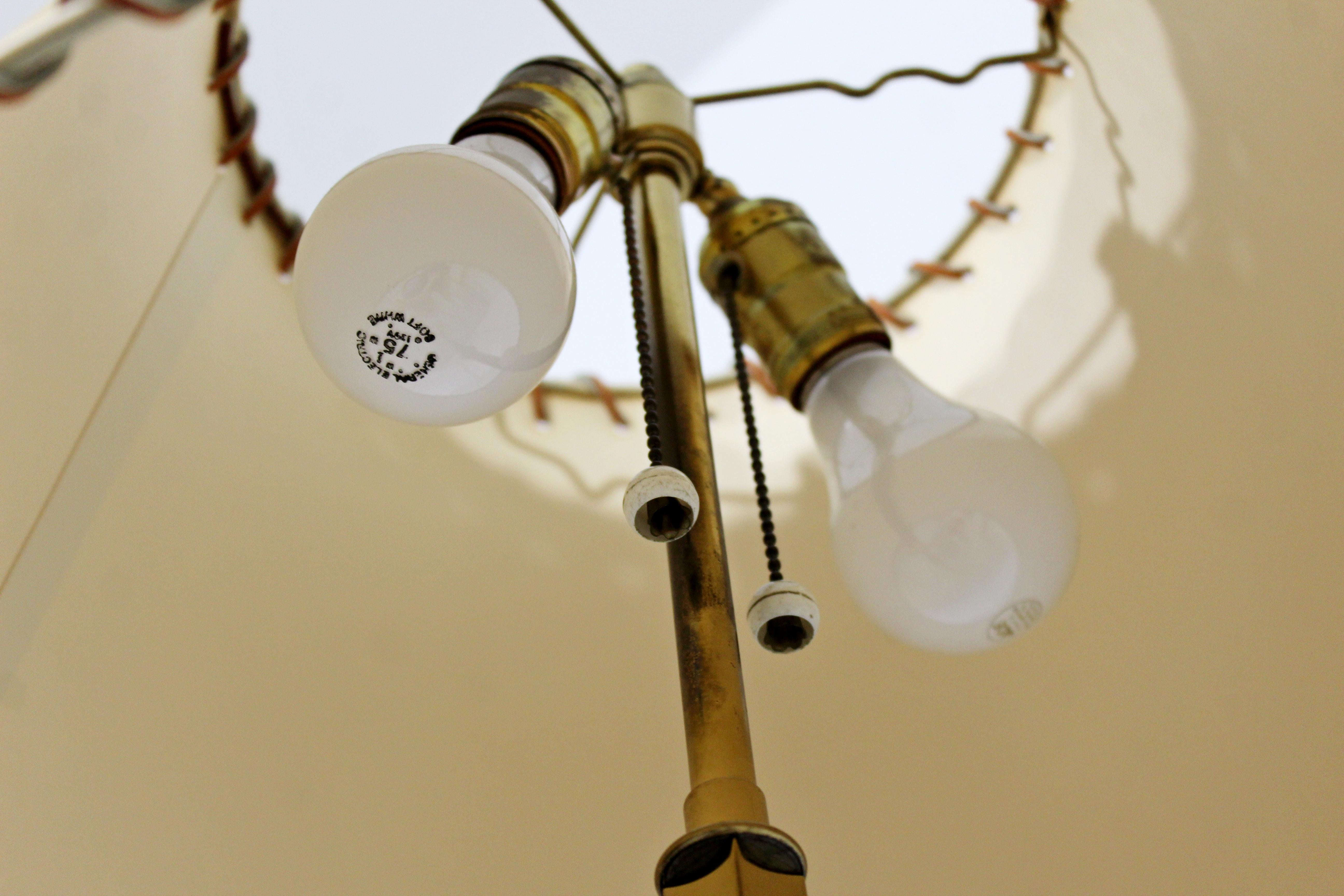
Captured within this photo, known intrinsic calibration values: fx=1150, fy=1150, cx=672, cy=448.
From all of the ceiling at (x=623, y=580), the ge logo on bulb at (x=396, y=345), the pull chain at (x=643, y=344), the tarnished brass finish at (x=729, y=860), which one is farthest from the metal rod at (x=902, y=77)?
the tarnished brass finish at (x=729, y=860)

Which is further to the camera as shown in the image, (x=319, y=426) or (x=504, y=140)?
(x=319, y=426)

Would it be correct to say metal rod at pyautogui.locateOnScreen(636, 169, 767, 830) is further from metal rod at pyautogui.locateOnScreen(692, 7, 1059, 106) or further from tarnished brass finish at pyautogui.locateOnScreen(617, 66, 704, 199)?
metal rod at pyautogui.locateOnScreen(692, 7, 1059, 106)

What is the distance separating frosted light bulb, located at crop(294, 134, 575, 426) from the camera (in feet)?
1.29


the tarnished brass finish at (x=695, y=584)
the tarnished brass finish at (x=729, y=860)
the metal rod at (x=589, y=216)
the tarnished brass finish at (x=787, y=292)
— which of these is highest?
the metal rod at (x=589, y=216)

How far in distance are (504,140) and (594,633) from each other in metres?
0.53

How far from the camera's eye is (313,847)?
760 millimetres

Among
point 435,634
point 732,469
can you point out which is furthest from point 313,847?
point 732,469

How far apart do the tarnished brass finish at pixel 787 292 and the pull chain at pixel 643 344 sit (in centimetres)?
6

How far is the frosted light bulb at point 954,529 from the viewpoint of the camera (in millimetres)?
466

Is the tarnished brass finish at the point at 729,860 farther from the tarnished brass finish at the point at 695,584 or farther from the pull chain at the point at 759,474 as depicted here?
the pull chain at the point at 759,474

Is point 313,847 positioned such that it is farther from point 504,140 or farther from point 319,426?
point 504,140

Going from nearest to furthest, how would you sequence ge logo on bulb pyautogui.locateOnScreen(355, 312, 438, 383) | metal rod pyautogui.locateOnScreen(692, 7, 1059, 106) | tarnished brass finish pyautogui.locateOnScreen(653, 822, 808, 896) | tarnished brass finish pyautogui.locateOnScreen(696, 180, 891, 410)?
tarnished brass finish pyautogui.locateOnScreen(653, 822, 808, 896)
ge logo on bulb pyautogui.locateOnScreen(355, 312, 438, 383)
tarnished brass finish pyautogui.locateOnScreen(696, 180, 891, 410)
metal rod pyautogui.locateOnScreen(692, 7, 1059, 106)

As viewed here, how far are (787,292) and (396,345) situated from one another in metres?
0.20

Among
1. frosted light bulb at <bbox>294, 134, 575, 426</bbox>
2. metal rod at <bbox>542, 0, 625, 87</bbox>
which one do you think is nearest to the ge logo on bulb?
frosted light bulb at <bbox>294, 134, 575, 426</bbox>
